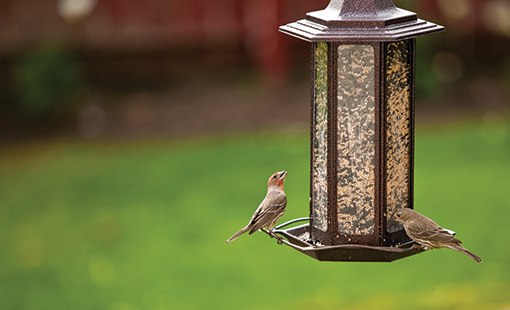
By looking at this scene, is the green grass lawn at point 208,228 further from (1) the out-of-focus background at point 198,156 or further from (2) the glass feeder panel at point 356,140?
(2) the glass feeder panel at point 356,140

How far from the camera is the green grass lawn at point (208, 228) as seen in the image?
28.6 feet

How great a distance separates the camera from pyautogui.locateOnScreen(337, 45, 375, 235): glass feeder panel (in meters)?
4.22

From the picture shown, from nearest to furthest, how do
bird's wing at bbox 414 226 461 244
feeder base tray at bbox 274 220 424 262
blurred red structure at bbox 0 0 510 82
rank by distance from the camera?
feeder base tray at bbox 274 220 424 262 → bird's wing at bbox 414 226 461 244 → blurred red structure at bbox 0 0 510 82

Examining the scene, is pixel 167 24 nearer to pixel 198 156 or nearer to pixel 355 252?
pixel 198 156

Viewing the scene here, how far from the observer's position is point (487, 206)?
10555 millimetres

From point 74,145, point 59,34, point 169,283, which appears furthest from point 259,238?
point 59,34

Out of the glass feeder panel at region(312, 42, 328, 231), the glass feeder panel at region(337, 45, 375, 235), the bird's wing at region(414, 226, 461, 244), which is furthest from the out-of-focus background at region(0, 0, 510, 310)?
the bird's wing at region(414, 226, 461, 244)

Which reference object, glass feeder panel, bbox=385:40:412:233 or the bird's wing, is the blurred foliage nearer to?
glass feeder panel, bbox=385:40:412:233

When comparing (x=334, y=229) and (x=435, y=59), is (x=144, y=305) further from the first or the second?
(x=435, y=59)

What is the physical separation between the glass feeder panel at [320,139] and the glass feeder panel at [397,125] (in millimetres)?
315

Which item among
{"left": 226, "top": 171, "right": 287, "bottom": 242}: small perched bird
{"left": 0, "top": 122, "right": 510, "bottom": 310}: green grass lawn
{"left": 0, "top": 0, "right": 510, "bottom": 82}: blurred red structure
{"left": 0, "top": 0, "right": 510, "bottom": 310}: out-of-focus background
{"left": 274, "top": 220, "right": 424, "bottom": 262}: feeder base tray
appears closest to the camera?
{"left": 274, "top": 220, "right": 424, "bottom": 262}: feeder base tray

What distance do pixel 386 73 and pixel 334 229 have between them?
86 cm

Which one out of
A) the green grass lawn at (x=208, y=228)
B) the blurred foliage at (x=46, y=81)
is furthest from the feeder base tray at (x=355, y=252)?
the blurred foliage at (x=46, y=81)

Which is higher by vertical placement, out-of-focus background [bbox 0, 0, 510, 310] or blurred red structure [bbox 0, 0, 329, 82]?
blurred red structure [bbox 0, 0, 329, 82]
